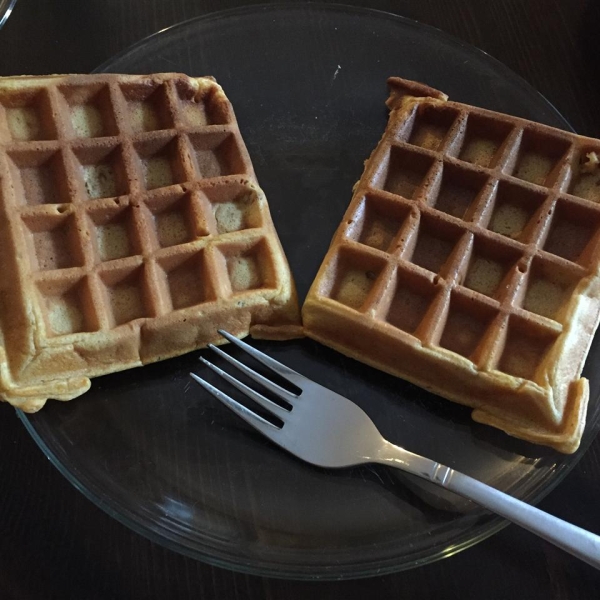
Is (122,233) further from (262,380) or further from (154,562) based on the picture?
(154,562)

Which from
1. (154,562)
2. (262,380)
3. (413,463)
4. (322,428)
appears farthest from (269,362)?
(154,562)

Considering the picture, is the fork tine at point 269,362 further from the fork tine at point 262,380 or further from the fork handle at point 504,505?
the fork handle at point 504,505

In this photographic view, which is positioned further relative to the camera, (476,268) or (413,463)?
(476,268)

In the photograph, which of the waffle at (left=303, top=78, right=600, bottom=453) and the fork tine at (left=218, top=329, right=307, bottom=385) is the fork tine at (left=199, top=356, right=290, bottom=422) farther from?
the waffle at (left=303, top=78, right=600, bottom=453)

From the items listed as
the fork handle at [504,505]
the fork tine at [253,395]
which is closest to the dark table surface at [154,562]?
the fork handle at [504,505]

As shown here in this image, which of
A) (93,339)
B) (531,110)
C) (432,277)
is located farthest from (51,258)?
(531,110)
